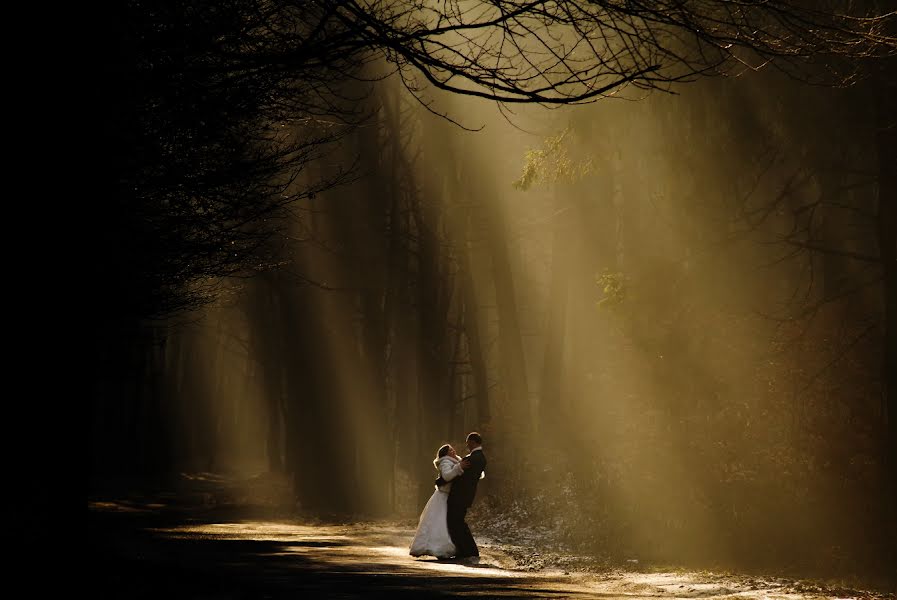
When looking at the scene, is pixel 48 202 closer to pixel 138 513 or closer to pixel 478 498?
pixel 138 513

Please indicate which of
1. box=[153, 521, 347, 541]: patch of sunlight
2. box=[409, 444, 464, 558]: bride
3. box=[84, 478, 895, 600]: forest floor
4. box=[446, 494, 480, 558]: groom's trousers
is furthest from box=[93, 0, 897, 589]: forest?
box=[153, 521, 347, 541]: patch of sunlight

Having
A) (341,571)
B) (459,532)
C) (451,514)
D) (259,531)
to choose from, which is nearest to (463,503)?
(451,514)

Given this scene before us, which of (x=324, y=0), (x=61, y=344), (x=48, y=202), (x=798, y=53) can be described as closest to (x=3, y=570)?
(x=61, y=344)

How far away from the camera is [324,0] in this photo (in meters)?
7.46

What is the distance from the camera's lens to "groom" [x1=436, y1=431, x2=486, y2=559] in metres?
18.1

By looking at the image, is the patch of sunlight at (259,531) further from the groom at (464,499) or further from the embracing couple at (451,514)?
the groom at (464,499)

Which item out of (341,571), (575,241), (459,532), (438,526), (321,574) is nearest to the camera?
(321,574)

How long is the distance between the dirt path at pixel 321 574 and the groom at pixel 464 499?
18.9 inches

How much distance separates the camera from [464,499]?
60.7ft

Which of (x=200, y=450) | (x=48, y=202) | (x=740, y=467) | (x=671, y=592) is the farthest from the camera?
(x=200, y=450)

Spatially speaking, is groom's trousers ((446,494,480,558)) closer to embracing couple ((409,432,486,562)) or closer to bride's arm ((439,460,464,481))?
embracing couple ((409,432,486,562))

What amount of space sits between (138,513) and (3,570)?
1915 cm

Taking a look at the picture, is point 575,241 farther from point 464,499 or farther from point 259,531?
point 464,499

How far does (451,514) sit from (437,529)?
13.1 inches
